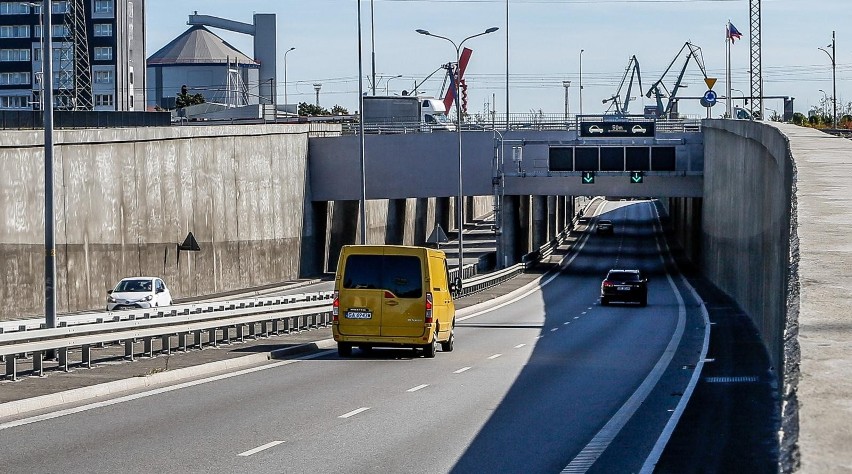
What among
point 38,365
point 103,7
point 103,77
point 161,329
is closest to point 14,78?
point 103,77

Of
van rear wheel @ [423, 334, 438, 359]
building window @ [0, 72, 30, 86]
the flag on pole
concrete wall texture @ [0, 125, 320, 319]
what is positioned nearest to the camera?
van rear wheel @ [423, 334, 438, 359]

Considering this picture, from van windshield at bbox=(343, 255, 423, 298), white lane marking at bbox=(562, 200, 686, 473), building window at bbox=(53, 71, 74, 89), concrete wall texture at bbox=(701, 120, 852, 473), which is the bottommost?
white lane marking at bbox=(562, 200, 686, 473)

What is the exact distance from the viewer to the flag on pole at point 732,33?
79500mm

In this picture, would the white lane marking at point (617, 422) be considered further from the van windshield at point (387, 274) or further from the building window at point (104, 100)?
the building window at point (104, 100)

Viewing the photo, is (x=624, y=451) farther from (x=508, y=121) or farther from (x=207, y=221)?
(x=508, y=121)

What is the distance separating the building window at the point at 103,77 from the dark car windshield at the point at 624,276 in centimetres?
7655

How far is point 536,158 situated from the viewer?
79.9 meters

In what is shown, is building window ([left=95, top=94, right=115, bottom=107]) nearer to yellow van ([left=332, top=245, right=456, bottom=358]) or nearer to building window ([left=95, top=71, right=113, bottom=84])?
building window ([left=95, top=71, right=113, bottom=84])

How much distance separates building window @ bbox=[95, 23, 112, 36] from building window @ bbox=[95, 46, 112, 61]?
1.25m

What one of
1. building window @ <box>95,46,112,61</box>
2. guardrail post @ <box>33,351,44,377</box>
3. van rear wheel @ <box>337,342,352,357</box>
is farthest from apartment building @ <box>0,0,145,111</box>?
guardrail post @ <box>33,351,44,377</box>

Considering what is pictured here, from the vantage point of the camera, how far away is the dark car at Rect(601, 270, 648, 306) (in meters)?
53.9

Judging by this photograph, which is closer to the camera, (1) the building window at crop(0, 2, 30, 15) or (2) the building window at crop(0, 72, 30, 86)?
(1) the building window at crop(0, 2, 30, 15)

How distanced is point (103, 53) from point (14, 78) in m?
11.8

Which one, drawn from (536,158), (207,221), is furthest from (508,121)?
(207,221)
